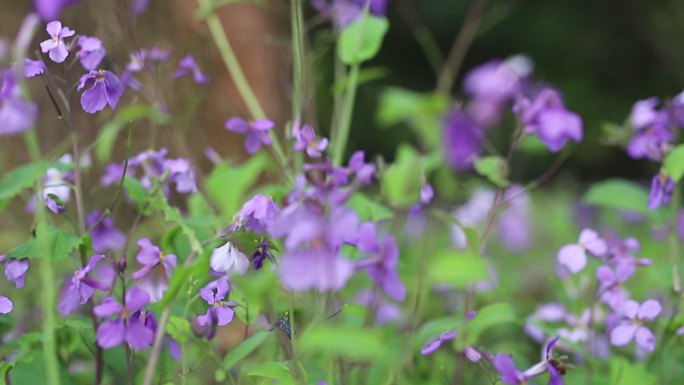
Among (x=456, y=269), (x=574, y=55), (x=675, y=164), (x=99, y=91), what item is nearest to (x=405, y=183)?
(x=456, y=269)

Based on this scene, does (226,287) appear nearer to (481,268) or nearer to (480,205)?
(481,268)

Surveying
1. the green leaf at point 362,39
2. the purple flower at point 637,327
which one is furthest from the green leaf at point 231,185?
the purple flower at point 637,327

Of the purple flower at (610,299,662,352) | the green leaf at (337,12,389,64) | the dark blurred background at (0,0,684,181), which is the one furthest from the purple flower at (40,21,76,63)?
the dark blurred background at (0,0,684,181)

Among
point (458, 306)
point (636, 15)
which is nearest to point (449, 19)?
point (636, 15)

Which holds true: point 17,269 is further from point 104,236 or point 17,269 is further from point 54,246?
point 104,236

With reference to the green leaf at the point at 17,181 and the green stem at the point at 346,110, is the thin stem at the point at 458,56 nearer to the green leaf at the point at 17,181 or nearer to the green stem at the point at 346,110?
the green stem at the point at 346,110

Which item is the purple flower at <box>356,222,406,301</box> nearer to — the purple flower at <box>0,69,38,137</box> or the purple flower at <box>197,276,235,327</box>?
the purple flower at <box>197,276,235,327</box>
